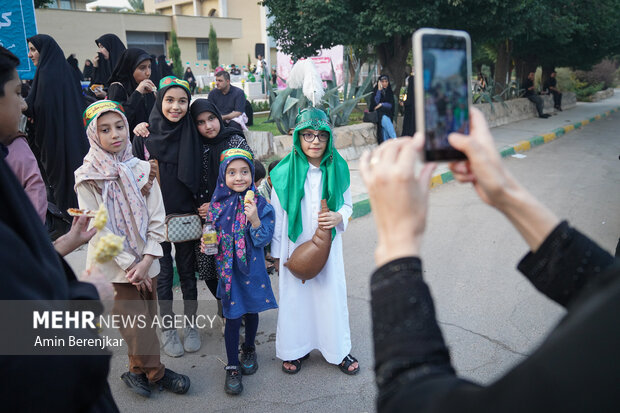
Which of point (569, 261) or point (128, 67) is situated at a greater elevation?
point (128, 67)

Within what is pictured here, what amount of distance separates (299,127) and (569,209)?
5358 mm

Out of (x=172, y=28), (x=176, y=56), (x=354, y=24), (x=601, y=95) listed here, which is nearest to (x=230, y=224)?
(x=354, y=24)

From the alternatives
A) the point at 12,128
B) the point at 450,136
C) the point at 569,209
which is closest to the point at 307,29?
the point at 569,209

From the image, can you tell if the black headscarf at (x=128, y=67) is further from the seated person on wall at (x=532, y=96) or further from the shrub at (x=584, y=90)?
the shrub at (x=584, y=90)

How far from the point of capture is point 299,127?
3.15 meters

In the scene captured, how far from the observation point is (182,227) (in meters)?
3.44

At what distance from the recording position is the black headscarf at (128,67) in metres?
4.74

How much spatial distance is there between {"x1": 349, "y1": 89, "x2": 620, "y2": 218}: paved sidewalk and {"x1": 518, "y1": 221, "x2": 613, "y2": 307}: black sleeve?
5455mm

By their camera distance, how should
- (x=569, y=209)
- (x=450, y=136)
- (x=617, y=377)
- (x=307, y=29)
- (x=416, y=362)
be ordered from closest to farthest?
(x=617, y=377) → (x=416, y=362) → (x=450, y=136) → (x=569, y=209) → (x=307, y=29)

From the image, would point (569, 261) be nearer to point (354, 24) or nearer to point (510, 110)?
point (354, 24)

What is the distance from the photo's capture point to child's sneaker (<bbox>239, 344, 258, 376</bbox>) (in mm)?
3248

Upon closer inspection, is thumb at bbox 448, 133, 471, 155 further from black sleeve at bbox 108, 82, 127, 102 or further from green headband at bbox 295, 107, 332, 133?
black sleeve at bbox 108, 82, 127, 102

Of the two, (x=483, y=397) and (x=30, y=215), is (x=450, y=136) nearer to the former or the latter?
(x=483, y=397)

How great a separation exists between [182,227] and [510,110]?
15.5m
